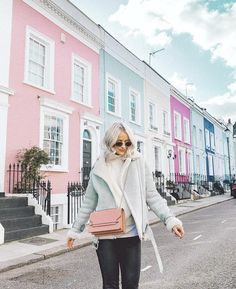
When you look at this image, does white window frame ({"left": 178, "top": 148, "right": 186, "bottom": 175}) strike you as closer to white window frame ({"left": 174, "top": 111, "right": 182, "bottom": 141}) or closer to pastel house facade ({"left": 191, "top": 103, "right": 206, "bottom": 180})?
white window frame ({"left": 174, "top": 111, "right": 182, "bottom": 141})

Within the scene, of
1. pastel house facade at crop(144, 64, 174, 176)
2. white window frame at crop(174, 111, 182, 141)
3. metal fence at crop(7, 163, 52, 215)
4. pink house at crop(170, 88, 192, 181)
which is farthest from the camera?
white window frame at crop(174, 111, 182, 141)

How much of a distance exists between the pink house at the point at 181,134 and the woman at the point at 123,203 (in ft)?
73.6

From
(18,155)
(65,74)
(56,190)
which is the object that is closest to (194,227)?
(56,190)

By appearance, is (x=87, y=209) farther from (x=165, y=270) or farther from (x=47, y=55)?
(x=47, y=55)

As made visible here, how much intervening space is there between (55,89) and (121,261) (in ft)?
37.1

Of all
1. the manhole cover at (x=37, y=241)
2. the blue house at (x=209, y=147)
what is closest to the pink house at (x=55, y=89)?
the manhole cover at (x=37, y=241)

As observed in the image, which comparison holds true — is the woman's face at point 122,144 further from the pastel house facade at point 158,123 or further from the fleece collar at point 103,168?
the pastel house facade at point 158,123

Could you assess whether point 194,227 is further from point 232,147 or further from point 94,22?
point 232,147

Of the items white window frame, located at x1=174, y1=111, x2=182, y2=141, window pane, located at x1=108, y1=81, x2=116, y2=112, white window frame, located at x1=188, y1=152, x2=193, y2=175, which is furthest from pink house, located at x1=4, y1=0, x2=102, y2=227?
white window frame, located at x1=188, y1=152, x2=193, y2=175

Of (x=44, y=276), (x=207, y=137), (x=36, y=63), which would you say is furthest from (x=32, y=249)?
(x=207, y=137)

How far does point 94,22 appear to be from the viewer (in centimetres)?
1620

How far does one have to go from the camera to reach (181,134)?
27.3 metres

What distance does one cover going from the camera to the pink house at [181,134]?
25.7 metres

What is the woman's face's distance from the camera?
283cm
